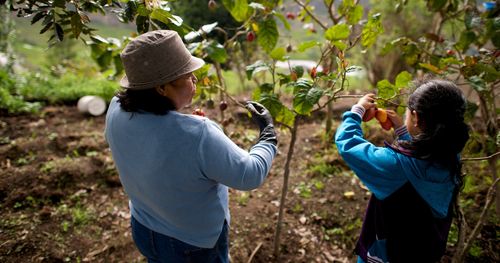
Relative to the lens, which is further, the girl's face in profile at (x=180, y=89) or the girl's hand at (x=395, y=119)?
the girl's hand at (x=395, y=119)

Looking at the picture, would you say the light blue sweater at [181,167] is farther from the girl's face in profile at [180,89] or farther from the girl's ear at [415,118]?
the girl's ear at [415,118]

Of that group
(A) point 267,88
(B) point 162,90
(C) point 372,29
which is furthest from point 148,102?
(C) point 372,29

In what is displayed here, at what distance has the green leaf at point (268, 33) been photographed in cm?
Result: 188

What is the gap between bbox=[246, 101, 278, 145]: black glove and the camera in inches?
53.8

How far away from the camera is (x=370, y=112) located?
1514 mm

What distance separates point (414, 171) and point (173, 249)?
3.20ft

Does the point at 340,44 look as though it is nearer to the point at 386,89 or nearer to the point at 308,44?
the point at 308,44

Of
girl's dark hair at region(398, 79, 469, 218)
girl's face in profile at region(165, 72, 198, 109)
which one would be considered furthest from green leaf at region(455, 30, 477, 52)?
girl's face in profile at region(165, 72, 198, 109)

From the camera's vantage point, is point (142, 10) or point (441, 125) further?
point (142, 10)

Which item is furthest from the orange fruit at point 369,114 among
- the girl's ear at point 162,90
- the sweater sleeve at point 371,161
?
the girl's ear at point 162,90

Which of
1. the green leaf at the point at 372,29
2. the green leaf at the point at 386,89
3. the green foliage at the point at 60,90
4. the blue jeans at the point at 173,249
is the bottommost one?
the green foliage at the point at 60,90

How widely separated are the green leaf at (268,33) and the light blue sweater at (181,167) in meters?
0.80

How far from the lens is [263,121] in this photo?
1.45 m

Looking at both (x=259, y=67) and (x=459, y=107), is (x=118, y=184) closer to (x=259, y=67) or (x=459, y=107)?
(x=259, y=67)
